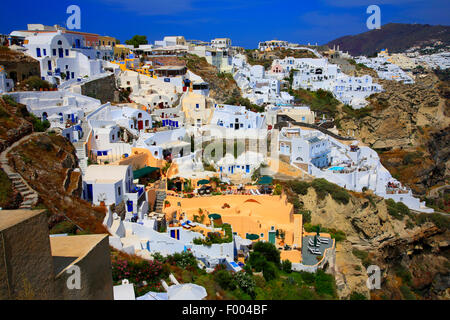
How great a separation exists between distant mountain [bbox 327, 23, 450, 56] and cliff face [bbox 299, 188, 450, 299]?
4849 inches

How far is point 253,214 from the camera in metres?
17.8

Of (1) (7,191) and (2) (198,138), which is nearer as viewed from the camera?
(1) (7,191)

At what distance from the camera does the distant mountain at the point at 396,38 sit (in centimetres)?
13850

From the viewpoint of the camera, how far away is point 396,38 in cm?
15112

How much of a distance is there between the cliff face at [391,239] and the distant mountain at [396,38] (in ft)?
404

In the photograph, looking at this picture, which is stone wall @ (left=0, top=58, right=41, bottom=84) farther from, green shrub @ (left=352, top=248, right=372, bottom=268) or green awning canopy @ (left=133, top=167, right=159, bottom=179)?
green shrub @ (left=352, top=248, right=372, bottom=268)

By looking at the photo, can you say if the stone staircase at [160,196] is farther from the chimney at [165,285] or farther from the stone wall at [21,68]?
the stone wall at [21,68]

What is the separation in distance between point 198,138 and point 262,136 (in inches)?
181

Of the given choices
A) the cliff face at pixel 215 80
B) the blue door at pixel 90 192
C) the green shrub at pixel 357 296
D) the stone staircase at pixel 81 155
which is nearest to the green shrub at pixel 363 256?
the green shrub at pixel 357 296

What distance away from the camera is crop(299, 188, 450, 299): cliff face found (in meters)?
21.3
